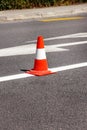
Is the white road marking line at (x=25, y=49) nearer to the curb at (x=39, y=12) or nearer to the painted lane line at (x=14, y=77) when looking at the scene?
the painted lane line at (x=14, y=77)

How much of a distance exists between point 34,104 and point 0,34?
22.9 feet

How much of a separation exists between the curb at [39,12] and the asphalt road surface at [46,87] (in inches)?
179

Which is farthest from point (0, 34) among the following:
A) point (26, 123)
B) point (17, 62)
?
point (26, 123)

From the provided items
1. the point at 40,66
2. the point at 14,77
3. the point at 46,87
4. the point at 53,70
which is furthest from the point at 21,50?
the point at 46,87

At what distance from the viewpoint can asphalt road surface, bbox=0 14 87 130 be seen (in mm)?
4902

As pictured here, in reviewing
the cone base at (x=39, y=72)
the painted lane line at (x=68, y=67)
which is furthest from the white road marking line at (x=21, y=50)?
the cone base at (x=39, y=72)

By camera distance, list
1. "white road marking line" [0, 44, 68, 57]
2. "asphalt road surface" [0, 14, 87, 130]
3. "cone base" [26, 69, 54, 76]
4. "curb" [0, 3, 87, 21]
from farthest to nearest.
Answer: "curb" [0, 3, 87, 21]
"white road marking line" [0, 44, 68, 57]
"cone base" [26, 69, 54, 76]
"asphalt road surface" [0, 14, 87, 130]

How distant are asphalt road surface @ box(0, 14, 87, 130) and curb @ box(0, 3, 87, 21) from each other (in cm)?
454

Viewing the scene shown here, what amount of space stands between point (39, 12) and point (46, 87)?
10901 mm

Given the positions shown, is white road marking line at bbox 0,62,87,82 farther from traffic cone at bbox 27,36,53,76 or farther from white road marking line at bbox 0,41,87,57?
white road marking line at bbox 0,41,87,57

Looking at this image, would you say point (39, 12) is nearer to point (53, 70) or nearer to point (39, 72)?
point (53, 70)

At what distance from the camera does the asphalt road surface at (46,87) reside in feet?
16.1

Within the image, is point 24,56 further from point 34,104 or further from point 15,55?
point 34,104

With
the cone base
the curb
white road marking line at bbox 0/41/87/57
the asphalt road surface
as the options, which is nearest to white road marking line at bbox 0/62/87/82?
the asphalt road surface
